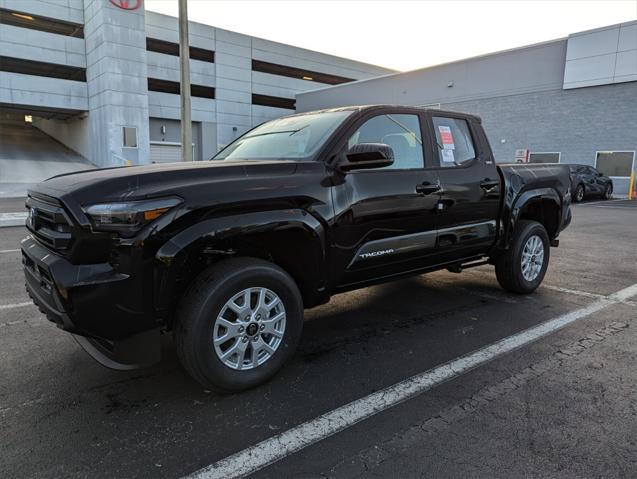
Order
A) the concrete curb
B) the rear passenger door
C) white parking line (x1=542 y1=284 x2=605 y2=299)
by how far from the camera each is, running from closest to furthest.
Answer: the rear passenger door < white parking line (x1=542 y1=284 x2=605 y2=299) < the concrete curb

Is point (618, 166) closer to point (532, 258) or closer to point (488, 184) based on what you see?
point (532, 258)

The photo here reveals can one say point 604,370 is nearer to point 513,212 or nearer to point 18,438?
point 513,212

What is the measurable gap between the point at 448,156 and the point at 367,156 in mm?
1316

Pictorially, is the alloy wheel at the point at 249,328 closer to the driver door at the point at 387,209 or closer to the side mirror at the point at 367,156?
the driver door at the point at 387,209

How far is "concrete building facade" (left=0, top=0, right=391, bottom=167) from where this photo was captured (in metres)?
32.0

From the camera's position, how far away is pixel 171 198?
2.62m

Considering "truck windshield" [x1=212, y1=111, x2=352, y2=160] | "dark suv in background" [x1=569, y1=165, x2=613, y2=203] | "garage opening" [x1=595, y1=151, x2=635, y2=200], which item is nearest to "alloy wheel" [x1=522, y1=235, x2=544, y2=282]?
"truck windshield" [x1=212, y1=111, x2=352, y2=160]

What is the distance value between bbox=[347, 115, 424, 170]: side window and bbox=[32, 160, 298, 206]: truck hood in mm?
977

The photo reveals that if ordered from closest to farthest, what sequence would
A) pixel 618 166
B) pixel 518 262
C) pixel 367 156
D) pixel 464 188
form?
pixel 367 156
pixel 464 188
pixel 518 262
pixel 618 166

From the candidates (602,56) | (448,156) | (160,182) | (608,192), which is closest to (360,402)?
(160,182)

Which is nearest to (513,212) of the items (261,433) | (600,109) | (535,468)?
(535,468)

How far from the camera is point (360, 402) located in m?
2.89

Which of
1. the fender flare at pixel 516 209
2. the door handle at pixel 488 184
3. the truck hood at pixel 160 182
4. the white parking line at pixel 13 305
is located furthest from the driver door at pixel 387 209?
the white parking line at pixel 13 305

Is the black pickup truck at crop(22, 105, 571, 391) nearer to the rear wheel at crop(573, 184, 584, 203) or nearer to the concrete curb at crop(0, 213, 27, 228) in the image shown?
the concrete curb at crop(0, 213, 27, 228)
